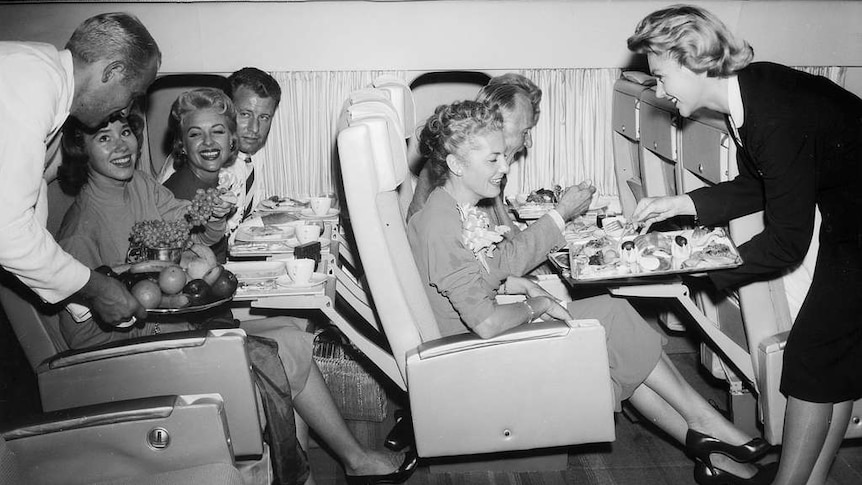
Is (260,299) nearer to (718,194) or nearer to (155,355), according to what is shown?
(155,355)


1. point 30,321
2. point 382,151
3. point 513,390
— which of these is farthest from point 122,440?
point 513,390

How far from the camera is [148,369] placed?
221 cm

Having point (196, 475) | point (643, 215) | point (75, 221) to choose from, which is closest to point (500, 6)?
point (643, 215)

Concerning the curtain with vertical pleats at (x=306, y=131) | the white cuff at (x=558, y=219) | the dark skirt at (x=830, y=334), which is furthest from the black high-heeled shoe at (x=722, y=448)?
the curtain with vertical pleats at (x=306, y=131)

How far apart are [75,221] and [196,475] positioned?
4.11ft

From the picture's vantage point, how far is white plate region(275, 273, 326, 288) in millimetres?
2791

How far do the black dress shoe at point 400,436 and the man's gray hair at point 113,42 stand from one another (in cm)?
187

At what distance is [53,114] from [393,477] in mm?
1846

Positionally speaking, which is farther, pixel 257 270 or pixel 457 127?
pixel 257 270

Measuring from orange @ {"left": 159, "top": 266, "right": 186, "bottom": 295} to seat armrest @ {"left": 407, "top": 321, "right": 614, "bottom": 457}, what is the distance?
886 mm

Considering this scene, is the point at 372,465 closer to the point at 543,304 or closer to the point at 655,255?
the point at 543,304

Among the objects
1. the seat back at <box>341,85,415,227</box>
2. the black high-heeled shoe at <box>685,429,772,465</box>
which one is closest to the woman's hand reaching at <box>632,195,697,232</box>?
the black high-heeled shoe at <box>685,429,772,465</box>

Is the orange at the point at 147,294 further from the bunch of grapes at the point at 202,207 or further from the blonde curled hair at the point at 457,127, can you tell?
the blonde curled hair at the point at 457,127

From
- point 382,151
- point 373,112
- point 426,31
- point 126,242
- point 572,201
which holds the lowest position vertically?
point 126,242
